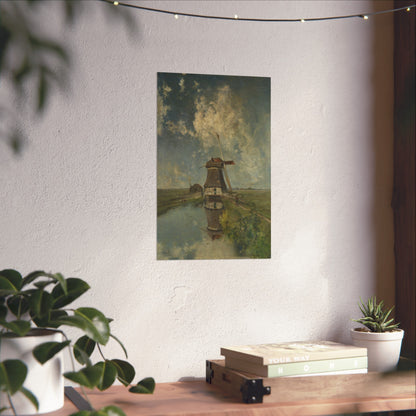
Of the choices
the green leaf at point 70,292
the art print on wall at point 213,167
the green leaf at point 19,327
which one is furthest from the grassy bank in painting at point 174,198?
the green leaf at point 19,327

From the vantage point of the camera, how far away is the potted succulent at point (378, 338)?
1926mm

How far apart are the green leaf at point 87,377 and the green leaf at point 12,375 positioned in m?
0.11

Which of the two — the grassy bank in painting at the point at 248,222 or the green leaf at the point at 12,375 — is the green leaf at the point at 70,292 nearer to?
the green leaf at the point at 12,375

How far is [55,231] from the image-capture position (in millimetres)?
1892

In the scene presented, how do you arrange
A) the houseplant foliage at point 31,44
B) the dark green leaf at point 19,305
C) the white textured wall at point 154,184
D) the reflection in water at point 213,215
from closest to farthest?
the houseplant foliage at point 31,44 → the dark green leaf at point 19,305 → the white textured wall at point 154,184 → the reflection in water at point 213,215

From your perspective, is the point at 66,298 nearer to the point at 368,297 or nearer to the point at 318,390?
the point at 318,390

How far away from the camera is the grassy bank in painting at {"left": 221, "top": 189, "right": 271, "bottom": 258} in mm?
2023

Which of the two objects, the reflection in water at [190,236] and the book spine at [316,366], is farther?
the reflection in water at [190,236]

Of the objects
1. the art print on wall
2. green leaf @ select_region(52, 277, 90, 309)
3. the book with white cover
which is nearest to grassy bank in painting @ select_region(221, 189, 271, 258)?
the art print on wall

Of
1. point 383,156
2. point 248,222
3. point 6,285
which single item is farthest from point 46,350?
point 383,156

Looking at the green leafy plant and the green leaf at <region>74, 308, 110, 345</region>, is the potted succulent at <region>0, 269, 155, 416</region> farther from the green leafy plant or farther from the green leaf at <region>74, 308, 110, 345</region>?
the green leafy plant

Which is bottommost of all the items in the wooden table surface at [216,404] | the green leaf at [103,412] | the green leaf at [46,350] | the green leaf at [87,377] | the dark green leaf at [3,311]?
the wooden table surface at [216,404]

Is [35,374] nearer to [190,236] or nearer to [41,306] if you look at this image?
[41,306]

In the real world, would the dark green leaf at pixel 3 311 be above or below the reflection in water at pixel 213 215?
below
